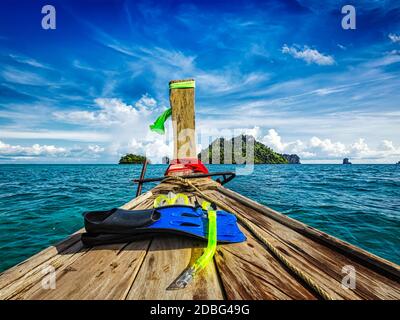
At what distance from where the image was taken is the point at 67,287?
3.93 ft

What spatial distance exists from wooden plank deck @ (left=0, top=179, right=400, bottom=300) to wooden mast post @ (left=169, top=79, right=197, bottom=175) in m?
3.05

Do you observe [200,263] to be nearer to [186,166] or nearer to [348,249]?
[348,249]

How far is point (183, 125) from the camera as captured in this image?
4.77m

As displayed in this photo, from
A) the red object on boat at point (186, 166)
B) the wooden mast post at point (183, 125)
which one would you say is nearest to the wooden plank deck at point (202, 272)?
the red object on boat at point (186, 166)

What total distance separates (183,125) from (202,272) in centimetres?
379

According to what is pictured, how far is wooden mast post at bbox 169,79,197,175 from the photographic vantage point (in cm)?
471

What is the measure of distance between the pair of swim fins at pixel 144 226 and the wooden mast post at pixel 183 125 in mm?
2821

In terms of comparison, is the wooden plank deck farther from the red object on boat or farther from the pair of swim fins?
the red object on boat

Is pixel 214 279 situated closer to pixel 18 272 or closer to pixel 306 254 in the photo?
pixel 306 254

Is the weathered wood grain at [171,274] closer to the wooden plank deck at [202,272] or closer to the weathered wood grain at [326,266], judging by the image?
the wooden plank deck at [202,272]

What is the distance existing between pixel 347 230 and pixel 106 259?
21.7ft
